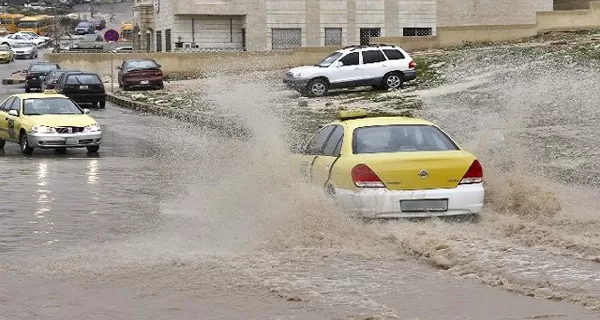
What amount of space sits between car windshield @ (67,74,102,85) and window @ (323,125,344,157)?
32570mm

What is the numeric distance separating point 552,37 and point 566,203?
34.1m

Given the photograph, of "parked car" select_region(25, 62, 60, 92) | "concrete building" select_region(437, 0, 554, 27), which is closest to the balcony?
"parked car" select_region(25, 62, 60, 92)

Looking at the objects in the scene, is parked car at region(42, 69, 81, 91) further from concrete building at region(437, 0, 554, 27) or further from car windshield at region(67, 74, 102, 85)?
concrete building at region(437, 0, 554, 27)

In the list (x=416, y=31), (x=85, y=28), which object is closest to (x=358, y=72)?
(x=416, y=31)

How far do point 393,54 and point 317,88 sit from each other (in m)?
2.98

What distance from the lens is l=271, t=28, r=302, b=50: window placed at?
6444 cm

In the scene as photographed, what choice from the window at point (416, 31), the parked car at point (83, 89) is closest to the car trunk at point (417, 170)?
the parked car at point (83, 89)

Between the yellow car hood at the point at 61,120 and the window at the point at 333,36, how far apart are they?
124ft

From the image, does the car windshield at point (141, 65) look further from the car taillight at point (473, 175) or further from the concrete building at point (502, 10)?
the car taillight at point (473, 175)

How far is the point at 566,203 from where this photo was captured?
50.2 feet

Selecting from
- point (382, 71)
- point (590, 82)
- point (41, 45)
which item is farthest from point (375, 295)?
point (41, 45)

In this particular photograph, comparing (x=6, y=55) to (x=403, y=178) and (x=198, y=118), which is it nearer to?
(x=198, y=118)

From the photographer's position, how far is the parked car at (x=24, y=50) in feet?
297

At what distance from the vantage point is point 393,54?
42188 millimetres
